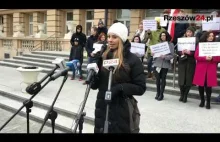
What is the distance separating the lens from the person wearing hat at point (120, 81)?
2.90 m

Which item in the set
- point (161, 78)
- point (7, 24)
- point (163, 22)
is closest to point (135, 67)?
point (161, 78)

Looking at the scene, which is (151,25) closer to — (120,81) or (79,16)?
(120,81)

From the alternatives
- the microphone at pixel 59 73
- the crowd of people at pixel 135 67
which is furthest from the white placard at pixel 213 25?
the microphone at pixel 59 73

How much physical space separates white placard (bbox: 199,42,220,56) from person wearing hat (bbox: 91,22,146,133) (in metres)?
3.83

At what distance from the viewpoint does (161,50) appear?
7027mm

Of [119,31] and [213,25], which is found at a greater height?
[213,25]

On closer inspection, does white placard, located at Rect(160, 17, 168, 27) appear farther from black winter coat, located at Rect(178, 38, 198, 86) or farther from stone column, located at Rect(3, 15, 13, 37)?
stone column, located at Rect(3, 15, 13, 37)

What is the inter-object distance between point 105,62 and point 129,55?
0.37 metres

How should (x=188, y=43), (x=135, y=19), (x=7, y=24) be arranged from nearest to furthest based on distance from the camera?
(x=188, y=43)
(x=135, y=19)
(x=7, y=24)

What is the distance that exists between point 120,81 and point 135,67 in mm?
229

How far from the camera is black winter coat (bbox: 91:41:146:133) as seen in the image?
2.90m

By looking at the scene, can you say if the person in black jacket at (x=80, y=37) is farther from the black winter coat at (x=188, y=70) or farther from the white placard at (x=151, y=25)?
the black winter coat at (x=188, y=70)

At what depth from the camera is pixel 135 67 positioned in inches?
116

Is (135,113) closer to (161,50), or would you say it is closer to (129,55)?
(129,55)
